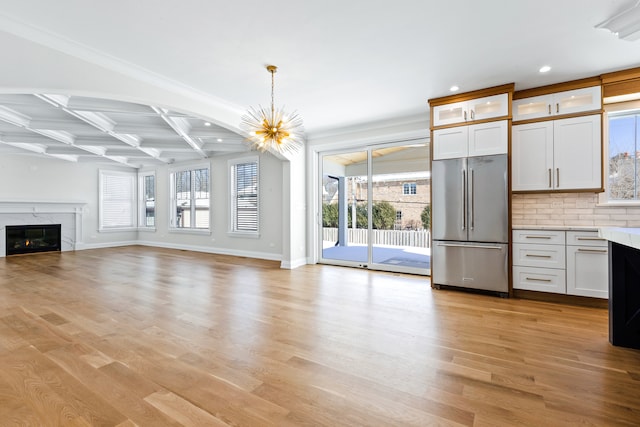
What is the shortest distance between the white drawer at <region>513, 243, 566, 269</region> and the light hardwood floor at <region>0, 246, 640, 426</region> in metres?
0.50

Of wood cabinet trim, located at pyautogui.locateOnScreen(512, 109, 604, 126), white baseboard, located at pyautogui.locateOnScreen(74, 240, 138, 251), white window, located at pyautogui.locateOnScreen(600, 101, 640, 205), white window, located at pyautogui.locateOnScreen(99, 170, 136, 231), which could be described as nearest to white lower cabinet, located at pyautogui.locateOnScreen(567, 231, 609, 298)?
white window, located at pyautogui.locateOnScreen(600, 101, 640, 205)

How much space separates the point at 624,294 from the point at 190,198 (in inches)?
351

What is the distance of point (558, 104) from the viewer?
3865mm

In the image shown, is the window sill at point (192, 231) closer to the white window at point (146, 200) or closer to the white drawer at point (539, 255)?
the white window at point (146, 200)

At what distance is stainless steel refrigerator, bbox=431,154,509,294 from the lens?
3.98m

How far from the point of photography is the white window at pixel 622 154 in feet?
12.3

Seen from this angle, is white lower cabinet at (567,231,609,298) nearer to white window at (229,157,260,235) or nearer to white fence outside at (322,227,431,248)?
white fence outside at (322,227,431,248)

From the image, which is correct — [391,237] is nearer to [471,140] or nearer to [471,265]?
[471,265]

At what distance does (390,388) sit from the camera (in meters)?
1.91

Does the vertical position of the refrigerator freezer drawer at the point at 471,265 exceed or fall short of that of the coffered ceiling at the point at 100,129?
it falls short

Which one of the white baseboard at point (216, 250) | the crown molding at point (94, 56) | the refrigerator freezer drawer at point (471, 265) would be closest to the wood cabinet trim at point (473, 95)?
the refrigerator freezer drawer at point (471, 265)

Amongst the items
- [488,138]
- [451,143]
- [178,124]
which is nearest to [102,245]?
[178,124]

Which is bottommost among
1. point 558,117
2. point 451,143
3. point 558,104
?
point 451,143

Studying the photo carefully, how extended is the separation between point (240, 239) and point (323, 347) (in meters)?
5.44
